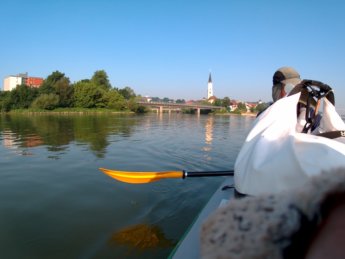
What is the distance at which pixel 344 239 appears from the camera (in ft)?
1.38

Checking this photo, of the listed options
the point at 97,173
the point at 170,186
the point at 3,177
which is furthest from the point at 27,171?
the point at 170,186

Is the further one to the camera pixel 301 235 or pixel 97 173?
pixel 97 173

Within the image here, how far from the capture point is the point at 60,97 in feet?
190

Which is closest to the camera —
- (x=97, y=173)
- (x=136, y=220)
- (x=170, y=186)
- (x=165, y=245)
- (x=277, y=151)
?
(x=277, y=151)

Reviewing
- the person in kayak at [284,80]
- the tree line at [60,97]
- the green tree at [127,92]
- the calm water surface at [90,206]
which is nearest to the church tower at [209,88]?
the green tree at [127,92]

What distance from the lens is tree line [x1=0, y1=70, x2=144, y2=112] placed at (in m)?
53.7

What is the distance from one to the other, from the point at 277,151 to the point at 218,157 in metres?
8.46

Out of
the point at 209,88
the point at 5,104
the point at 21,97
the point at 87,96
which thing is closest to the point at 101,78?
the point at 87,96

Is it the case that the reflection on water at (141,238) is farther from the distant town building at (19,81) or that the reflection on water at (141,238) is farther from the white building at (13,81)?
the white building at (13,81)

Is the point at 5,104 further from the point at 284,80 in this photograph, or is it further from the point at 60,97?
the point at 284,80

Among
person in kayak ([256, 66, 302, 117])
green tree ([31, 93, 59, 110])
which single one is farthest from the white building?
person in kayak ([256, 66, 302, 117])

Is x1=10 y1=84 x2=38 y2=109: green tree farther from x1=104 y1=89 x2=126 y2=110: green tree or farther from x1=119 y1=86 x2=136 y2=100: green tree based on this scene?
x1=119 y1=86 x2=136 y2=100: green tree

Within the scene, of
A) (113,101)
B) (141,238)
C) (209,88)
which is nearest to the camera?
(141,238)

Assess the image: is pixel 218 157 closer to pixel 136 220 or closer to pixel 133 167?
pixel 133 167
